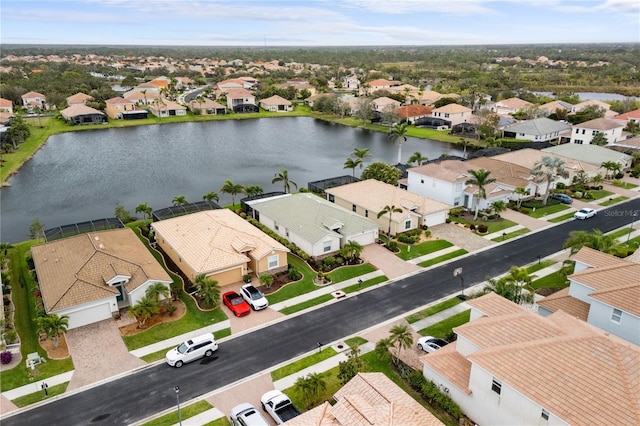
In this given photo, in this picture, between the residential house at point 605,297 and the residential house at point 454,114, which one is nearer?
the residential house at point 605,297

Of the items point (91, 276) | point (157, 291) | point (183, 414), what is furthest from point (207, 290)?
point (183, 414)

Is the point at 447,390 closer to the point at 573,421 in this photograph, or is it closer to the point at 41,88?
the point at 573,421

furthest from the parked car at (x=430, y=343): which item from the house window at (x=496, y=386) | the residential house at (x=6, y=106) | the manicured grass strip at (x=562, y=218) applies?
the residential house at (x=6, y=106)

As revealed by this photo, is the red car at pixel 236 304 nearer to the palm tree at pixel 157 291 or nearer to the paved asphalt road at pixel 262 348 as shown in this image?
the paved asphalt road at pixel 262 348

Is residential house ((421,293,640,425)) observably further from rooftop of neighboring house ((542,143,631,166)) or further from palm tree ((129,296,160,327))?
rooftop of neighboring house ((542,143,631,166))

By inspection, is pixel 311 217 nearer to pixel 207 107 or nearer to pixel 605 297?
pixel 605 297


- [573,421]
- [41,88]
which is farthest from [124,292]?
[41,88]

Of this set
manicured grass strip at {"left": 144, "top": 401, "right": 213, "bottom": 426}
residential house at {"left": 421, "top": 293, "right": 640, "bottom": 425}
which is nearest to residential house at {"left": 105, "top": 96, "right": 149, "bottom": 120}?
manicured grass strip at {"left": 144, "top": 401, "right": 213, "bottom": 426}
